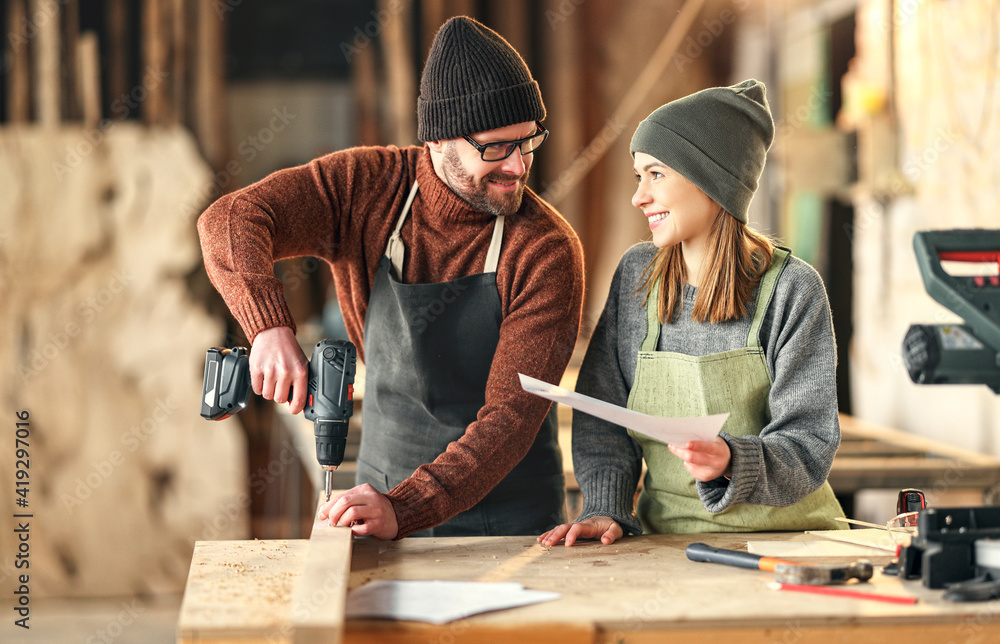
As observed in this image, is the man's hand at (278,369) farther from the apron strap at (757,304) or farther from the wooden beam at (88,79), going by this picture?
the wooden beam at (88,79)

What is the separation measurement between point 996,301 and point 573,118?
3793 mm

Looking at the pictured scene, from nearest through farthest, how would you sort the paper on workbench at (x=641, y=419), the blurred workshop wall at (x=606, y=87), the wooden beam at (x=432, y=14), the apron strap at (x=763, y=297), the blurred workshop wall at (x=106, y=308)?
Result: the paper on workbench at (x=641, y=419)
the apron strap at (x=763, y=297)
the blurred workshop wall at (x=106, y=308)
the wooden beam at (x=432, y=14)
the blurred workshop wall at (x=606, y=87)

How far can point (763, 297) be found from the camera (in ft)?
5.41

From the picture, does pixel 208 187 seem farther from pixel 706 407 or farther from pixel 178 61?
pixel 706 407

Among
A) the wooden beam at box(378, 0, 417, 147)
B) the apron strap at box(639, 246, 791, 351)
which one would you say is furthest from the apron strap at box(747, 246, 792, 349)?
the wooden beam at box(378, 0, 417, 147)

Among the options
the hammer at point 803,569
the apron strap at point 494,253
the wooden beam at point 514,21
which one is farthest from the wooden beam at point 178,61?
the hammer at point 803,569

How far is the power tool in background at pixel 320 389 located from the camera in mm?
1507

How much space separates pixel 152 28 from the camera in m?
4.56

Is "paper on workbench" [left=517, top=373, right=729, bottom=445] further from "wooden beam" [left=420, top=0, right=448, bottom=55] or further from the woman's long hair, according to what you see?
"wooden beam" [left=420, top=0, right=448, bottom=55]

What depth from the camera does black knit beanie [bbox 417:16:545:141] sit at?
177 centimetres

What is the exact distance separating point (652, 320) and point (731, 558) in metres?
0.51

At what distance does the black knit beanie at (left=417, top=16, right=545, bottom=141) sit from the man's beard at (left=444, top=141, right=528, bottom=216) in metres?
0.06

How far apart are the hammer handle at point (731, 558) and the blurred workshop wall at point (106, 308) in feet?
11.5

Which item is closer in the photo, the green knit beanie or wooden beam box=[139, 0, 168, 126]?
the green knit beanie
